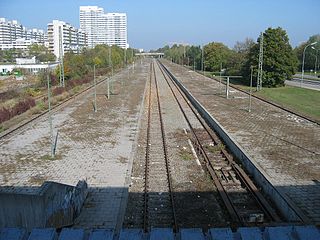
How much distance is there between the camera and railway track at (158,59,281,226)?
864 cm

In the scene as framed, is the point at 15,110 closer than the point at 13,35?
Yes

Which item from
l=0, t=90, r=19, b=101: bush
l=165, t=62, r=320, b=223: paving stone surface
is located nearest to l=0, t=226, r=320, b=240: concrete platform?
l=165, t=62, r=320, b=223: paving stone surface

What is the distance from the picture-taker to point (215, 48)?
6500 cm

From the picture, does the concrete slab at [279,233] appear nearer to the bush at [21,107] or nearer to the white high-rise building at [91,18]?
the bush at [21,107]

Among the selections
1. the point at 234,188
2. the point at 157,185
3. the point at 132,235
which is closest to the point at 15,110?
the point at 157,185

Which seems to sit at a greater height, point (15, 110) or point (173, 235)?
point (173, 235)

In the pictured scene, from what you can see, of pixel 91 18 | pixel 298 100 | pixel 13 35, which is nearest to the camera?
pixel 298 100

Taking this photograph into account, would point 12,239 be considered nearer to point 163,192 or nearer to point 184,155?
point 163,192

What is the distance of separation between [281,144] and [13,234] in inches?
519

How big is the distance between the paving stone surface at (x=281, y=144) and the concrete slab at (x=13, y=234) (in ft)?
23.4

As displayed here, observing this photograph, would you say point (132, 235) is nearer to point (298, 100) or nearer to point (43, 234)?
point (43, 234)

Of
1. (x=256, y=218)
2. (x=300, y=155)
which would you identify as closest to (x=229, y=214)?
(x=256, y=218)

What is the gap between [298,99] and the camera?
94.9 ft

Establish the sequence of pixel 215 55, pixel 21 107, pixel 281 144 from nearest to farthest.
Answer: pixel 281 144, pixel 21 107, pixel 215 55
